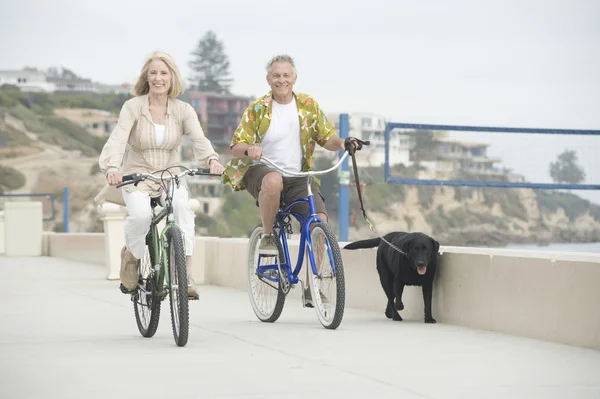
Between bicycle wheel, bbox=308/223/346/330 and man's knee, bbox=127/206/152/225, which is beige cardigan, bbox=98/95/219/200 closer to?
man's knee, bbox=127/206/152/225

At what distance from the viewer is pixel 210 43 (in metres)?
171

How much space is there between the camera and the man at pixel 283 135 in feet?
28.0

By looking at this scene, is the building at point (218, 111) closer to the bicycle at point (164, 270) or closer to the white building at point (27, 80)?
the white building at point (27, 80)

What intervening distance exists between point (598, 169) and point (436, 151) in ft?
6.45

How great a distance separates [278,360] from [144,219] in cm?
150

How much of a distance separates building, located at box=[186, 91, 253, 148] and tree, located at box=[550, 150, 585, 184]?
5653 inches

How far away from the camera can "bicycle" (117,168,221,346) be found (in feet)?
23.2

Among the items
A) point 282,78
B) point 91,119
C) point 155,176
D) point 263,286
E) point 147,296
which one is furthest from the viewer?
point 91,119

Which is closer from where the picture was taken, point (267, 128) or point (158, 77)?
point (158, 77)

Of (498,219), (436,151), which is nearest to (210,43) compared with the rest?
(498,219)

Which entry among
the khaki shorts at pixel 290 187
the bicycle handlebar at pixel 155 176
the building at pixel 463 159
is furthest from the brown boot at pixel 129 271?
the building at pixel 463 159

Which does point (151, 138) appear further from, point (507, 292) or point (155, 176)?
point (507, 292)

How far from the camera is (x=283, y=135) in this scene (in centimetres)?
855

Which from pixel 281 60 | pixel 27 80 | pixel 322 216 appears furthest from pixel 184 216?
pixel 27 80
